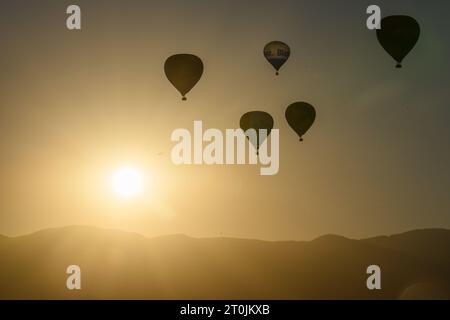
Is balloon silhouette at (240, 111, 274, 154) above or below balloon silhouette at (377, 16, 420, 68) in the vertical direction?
below

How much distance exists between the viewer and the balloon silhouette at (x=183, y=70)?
7.32m

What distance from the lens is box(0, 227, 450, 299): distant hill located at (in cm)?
733

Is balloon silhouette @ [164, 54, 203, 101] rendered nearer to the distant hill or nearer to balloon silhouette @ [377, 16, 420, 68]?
the distant hill

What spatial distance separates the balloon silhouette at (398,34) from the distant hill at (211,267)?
212cm

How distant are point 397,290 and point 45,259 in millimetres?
4124

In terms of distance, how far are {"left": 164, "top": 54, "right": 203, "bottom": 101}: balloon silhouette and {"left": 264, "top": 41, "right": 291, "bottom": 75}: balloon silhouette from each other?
2.56ft

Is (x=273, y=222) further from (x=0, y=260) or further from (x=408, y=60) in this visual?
(x=0, y=260)

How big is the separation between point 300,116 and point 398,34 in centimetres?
143

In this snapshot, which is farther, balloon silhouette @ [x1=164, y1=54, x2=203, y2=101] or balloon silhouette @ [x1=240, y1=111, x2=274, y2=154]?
balloon silhouette @ [x1=240, y1=111, x2=274, y2=154]

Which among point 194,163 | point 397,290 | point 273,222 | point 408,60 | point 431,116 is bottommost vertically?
point 397,290

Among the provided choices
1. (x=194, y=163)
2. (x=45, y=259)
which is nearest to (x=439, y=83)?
(x=194, y=163)

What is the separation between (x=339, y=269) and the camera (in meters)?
7.52

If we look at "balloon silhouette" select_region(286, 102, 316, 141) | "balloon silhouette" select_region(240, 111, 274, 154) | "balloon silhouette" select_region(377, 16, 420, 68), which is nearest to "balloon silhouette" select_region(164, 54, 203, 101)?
"balloon silhouette" select_region(240, 111, 274, 154)

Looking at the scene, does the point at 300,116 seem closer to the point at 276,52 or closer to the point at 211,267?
the point at 276,52
